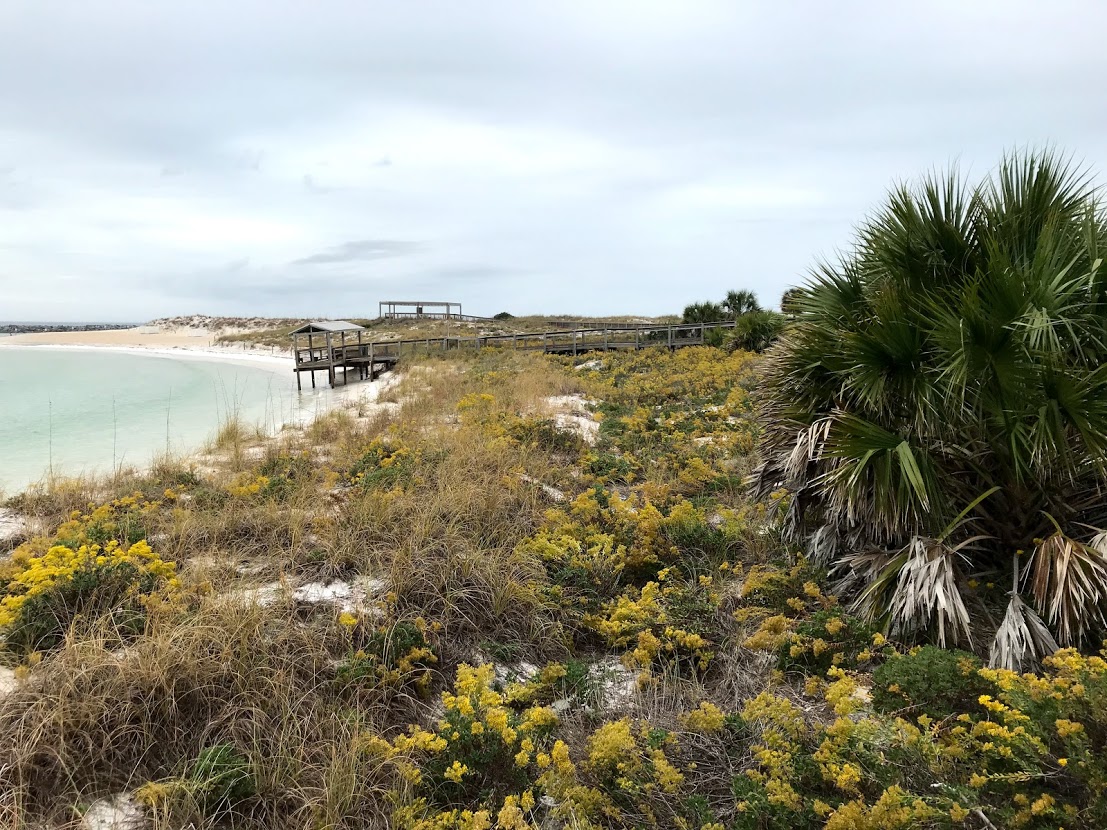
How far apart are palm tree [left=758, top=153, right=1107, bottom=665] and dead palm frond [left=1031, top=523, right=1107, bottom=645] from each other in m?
0.01

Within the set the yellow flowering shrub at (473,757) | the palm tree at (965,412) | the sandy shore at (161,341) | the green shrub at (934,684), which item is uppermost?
the sandy shore at (161,341)

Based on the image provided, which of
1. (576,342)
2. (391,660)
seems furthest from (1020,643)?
(576,342)

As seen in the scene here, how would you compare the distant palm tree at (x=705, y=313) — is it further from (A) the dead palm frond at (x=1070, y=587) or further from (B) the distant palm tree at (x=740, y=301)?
(A) the dead palm frond at (x=1070, y=587)

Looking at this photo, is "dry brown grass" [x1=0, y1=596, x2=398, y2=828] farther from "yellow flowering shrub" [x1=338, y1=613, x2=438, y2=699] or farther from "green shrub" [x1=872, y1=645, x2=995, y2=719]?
"green shrub" [x1=872, y1=645, x2=995, y2=719]

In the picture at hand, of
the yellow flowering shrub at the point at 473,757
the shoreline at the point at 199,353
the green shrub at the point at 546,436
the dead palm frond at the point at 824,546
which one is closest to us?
the yellow flowering shrub at the point at 473,757

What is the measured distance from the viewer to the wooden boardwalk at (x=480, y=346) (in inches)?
1117

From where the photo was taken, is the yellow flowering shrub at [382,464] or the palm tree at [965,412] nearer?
the palm tree at [965,412]

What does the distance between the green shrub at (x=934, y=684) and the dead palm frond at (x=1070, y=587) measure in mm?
622

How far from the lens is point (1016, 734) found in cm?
253

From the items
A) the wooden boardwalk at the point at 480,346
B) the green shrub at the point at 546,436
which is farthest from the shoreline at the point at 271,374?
the green shrub at the point at 546,436

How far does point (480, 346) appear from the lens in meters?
29.8

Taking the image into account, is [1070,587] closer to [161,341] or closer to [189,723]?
[189,723]

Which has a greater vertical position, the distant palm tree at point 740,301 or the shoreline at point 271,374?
the distant palm tree at point 740,301

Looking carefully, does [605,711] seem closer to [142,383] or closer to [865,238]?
[865,238]
